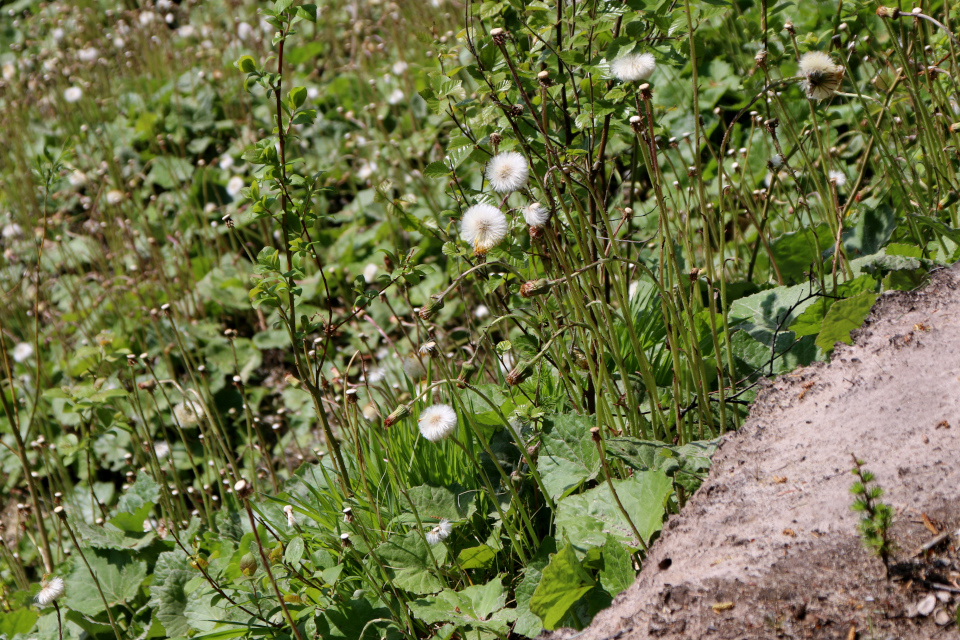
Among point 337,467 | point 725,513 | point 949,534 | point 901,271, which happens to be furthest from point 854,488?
point 337,467

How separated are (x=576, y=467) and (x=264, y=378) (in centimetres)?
235

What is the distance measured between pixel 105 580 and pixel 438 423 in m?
1.43

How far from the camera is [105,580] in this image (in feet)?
7.61

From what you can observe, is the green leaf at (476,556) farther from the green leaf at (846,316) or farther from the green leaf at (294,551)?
the green leaf at (846,316)

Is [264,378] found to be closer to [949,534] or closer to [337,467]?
[337,467]

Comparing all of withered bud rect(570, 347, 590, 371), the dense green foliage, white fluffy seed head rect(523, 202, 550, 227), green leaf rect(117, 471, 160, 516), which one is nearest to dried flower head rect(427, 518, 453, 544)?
the dense green foliage

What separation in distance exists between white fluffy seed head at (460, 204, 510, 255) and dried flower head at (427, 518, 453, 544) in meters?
0.59

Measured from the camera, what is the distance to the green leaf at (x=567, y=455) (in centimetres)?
167

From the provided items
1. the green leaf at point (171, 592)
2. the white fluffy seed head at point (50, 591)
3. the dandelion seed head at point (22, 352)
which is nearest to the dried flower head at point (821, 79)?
the green leaf at point (171, 592)

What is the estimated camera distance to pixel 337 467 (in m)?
1.98

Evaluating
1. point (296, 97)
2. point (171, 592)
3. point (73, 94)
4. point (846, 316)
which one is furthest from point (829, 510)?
point (73, 94)

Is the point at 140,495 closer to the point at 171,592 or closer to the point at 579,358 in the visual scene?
the point at 171,592

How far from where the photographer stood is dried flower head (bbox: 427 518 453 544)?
5.32 feet

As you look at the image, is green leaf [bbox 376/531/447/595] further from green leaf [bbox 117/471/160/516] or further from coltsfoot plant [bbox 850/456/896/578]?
green leaf [bbox 117/471/160/516]
